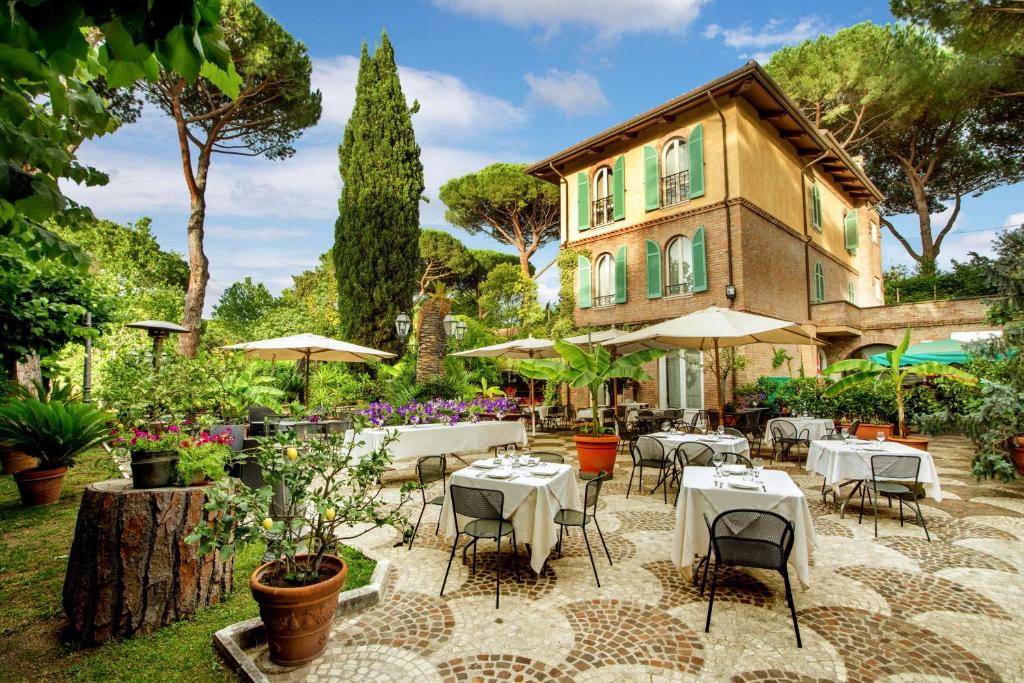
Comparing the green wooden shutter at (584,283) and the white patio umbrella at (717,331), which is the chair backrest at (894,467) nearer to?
the white patio umbrella at (717,331)

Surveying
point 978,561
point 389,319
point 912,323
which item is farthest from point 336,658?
point 912,323

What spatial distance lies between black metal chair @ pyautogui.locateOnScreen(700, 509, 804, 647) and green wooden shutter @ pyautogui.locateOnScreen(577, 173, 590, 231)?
1538cm

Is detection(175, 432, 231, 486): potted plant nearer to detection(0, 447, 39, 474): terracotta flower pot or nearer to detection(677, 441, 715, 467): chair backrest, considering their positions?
detection(677, 441, 715, 467): chair backrest

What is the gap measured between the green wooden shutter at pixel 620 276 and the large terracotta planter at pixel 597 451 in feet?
30.3

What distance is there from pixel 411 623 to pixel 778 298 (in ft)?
50.3

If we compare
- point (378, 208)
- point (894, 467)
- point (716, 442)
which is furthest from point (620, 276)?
point (894, 467)

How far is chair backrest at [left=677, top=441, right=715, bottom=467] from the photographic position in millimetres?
6430

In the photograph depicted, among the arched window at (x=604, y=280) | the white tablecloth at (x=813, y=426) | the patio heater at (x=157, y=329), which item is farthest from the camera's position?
the arched window at (x=604, y=280)

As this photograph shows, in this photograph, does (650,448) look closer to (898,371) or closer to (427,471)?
(427,471)

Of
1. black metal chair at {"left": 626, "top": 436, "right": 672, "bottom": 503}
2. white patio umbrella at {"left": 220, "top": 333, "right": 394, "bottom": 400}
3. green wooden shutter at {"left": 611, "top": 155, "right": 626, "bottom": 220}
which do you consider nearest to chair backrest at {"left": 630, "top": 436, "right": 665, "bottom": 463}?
black metal chair at {"left": 626, "top": 436, "right": 672, "bottom": 503}

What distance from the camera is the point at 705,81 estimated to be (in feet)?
45.5

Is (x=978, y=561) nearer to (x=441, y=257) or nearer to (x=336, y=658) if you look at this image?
(x=336, y=658)

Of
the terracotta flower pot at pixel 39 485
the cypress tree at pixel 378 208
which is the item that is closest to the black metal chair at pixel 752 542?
the terracotta flower pot at pixel 39 485

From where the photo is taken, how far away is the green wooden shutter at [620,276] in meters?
16.4
